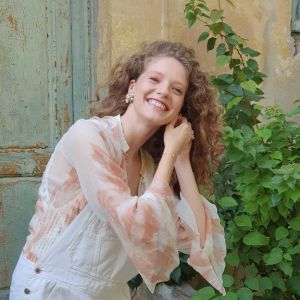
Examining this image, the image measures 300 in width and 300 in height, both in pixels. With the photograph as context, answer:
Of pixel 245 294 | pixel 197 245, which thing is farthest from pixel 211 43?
pixel 197 245

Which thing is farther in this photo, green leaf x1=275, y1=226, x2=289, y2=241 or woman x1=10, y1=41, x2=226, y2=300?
green leaf x1=275, y1=226, x2=289, y2=241

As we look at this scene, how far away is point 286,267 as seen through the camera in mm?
2615

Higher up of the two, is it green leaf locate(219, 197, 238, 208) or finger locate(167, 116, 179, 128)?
finger locate(167, 116, 179, 128)

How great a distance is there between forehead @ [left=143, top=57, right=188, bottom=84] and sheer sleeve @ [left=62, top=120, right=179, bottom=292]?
1.12 feet

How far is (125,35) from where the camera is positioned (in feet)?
9.73

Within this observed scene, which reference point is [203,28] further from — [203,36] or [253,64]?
[253,64]

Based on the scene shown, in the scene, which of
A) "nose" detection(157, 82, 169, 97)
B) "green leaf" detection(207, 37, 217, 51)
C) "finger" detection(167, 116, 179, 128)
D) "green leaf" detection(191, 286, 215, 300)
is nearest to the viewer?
"nose" detection(157, 82, 169, 97)

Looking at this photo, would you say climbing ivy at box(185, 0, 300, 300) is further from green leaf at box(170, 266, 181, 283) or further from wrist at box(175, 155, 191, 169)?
wrist at box(175, 155, 191, 169)

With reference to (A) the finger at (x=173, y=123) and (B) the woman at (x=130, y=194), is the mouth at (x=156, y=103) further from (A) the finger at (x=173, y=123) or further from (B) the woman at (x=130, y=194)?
(A) the finger at (x=173, y=123)

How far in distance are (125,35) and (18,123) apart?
0.72 meters

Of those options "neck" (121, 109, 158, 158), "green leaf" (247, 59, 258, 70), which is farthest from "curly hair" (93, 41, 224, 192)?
"green leaf" (247, 59, 258, 70)

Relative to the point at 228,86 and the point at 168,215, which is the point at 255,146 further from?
the point at 168,215

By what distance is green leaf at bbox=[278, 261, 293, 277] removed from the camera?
2.60 meters

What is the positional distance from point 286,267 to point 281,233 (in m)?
0.17
